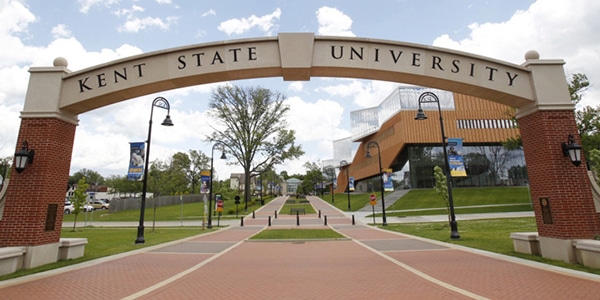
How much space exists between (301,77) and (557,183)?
24.6ft

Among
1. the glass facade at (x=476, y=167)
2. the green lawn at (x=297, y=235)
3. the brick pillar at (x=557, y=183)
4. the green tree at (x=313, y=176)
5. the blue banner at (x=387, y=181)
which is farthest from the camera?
the green tree at (x=313, y=176)

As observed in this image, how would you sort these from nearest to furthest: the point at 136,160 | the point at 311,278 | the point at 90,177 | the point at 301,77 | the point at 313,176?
the point at 311,278 < the point at 301,77 < the point at 136,160 < the point at 313,176 < the point at 90,177

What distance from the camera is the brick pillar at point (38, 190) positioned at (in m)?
7.45

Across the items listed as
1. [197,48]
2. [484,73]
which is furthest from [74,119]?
[484,73]

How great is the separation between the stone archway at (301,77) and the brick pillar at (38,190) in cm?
3

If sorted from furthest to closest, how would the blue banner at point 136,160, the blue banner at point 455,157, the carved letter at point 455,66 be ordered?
the blue banner at point 455,157 → the blue banner at point 136,160 → the carved letter at point 455,66

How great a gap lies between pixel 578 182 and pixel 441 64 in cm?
470

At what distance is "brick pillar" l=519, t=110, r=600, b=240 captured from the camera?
24.8ft

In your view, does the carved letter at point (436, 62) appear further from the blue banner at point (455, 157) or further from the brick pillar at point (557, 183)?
the blue banner at point (455, 157)

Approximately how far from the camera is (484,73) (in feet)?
28.1

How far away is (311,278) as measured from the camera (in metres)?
6.62

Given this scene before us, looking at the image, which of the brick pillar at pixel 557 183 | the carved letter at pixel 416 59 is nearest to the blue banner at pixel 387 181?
the brick pillar at pixel 557 183

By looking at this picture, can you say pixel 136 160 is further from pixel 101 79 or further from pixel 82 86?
pixel 101 79

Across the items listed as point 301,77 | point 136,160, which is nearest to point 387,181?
point 301,77
